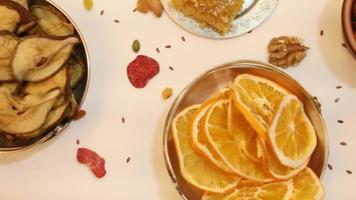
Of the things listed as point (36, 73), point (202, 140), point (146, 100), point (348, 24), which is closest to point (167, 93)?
point (146, 100)

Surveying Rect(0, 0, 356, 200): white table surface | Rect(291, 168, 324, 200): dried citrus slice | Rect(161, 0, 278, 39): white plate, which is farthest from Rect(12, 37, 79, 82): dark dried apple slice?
Rect(291, 168, 324, 200): dried citrus slice

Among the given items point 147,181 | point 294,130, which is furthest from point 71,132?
point 294,130

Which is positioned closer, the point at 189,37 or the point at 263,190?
the point at 263,190

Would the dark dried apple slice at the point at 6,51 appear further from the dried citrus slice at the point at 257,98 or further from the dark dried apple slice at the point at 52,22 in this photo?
the dried citrus slice at the point at 257,98

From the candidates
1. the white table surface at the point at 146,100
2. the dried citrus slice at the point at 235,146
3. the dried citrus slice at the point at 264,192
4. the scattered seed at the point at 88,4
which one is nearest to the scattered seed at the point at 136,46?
the white table surface at the point at 146,100

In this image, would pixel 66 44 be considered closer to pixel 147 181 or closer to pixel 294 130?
pixel 147 181
